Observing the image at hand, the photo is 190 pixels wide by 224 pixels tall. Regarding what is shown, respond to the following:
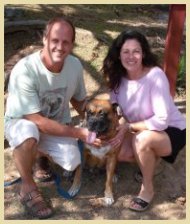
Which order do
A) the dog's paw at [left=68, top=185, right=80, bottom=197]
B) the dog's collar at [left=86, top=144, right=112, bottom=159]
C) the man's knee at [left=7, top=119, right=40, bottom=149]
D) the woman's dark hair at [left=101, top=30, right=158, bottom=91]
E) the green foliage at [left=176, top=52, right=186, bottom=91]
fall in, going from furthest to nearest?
the green foliage at [left=176, top=52, right=186, bottom=91], the dog's paw at [left=68, top=185, right=80, bottom=197], the dog's collar at [left=86, top=144, right=112, bottom=159], the woman's dark hair at [left=101, top=30, right=158, bottom=91], the man's knee at [left=7, top=119, right=40, bottom=149]

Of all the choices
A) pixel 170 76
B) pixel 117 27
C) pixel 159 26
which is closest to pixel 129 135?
pixel 170 76

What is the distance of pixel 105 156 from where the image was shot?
4055 millimetres

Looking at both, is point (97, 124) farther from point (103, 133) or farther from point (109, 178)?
point (109, 178)

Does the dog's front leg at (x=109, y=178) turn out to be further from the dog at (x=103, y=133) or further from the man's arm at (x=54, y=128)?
the man's arm at (x=54, y=128)

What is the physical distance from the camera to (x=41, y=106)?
3904 mm

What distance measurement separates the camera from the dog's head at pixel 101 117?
3.69 meters

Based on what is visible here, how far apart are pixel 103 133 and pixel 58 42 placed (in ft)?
2.92

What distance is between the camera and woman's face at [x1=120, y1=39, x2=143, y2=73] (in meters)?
3.76

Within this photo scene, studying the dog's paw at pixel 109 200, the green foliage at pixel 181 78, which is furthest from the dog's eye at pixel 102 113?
the green foliage at pixel 181 78

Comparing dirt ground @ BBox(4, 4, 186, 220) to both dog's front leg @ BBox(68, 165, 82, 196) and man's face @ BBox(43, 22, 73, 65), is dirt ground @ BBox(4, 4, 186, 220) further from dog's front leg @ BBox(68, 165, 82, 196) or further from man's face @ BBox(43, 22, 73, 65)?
man's face @ BBox(43, 22, 73, 65)

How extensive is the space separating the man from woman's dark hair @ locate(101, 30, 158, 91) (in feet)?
1.13

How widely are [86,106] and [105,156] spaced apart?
21.4 inches

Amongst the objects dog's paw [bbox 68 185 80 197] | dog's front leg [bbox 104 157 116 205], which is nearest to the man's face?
dog's front leg [bbox 104 157 116 205]

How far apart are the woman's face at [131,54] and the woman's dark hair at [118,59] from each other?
59mm
